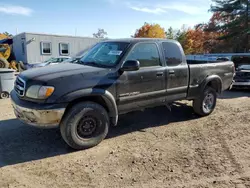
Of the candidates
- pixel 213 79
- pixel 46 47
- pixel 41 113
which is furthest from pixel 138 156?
pixel 46 47

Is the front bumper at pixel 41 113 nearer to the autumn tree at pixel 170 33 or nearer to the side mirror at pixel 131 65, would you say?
the side mirror at pixel 131 65

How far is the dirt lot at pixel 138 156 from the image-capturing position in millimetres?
3365

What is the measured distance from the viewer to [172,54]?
5.50m

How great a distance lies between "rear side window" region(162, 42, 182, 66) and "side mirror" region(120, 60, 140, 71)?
1151mm

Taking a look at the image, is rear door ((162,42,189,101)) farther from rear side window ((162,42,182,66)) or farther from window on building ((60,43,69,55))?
window on building ((60,43,69,55))

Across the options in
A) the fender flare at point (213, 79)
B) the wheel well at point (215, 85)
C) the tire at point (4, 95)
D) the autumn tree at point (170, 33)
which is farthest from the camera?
the autumn tree at point (170, 33)

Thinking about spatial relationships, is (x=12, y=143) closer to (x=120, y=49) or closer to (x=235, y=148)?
(x=120, y=49)

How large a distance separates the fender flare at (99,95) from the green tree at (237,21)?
1075 inches

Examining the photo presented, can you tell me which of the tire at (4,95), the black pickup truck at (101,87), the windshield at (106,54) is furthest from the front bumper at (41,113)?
the tire at (4,95)

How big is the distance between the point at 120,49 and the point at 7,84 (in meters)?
5.66

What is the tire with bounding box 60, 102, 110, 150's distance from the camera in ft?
13.4

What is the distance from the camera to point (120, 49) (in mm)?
4840

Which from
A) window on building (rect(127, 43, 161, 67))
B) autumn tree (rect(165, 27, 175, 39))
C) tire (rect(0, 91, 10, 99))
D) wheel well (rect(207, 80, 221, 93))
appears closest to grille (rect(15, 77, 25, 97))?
window on building (rect(127, 43, 161, 67))

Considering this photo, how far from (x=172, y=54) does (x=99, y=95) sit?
84.4 inches
